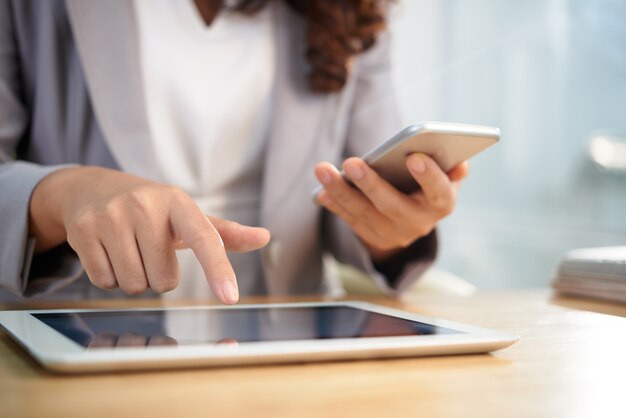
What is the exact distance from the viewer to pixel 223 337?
0.34 m

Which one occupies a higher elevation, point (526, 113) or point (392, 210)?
point (392, 210)

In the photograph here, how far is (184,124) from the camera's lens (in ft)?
2.80

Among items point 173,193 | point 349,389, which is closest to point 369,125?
point 173,193

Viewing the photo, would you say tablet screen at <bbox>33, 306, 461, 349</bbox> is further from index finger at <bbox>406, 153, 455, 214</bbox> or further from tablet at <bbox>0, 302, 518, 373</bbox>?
index finger at <bbox>406, 153, 455, 214</bbox>

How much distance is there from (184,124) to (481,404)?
26.0 inches

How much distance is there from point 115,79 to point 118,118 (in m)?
0.04

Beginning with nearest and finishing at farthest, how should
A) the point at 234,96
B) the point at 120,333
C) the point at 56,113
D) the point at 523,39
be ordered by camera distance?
1. the point at 120,333
2. the point at 56,113
3. the point at 234,96
4. the point at 523,39

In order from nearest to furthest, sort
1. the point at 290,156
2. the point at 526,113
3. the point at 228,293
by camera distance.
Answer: the point at 228,293, the point at 290,156, the point at 526,113

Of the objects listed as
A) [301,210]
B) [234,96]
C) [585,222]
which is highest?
[234,96]

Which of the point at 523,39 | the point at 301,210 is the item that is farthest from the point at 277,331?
the point at 523,39

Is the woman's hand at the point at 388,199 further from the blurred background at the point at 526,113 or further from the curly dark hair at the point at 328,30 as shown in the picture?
the blurred background at the point at 526,113

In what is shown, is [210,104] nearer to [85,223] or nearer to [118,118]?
[118,118]

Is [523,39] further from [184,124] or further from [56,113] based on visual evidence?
[56,113]

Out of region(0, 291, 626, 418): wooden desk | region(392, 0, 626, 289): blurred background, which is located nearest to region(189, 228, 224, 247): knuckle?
region(0, 291, 626, 418): wooden desk
